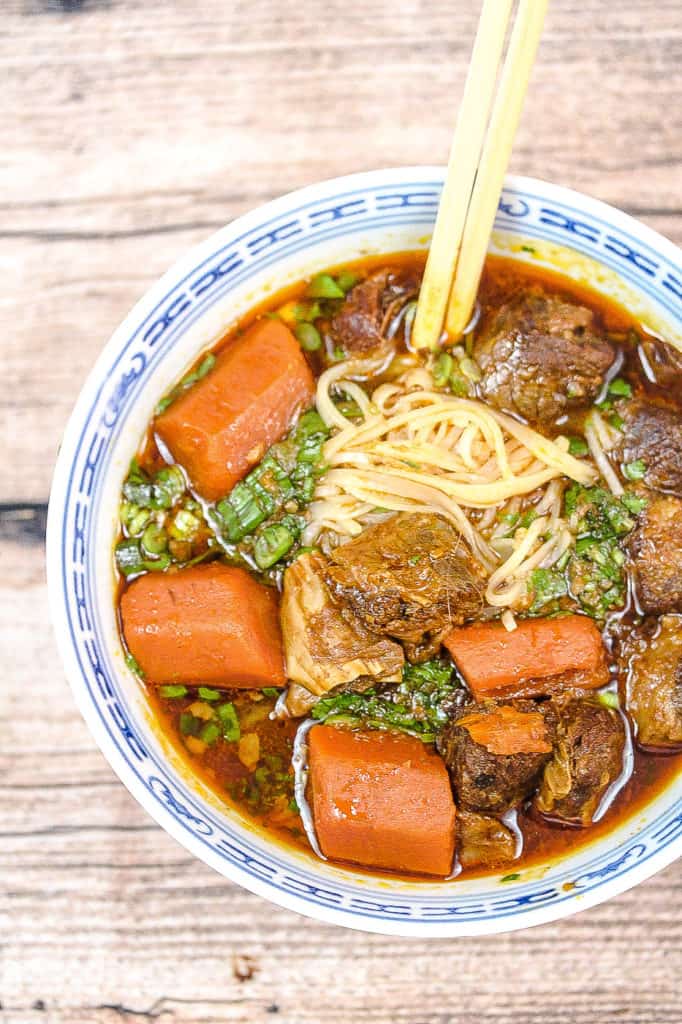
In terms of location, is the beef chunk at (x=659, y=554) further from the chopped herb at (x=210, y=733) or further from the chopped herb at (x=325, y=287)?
the chopped herb at (x=210, y=733)

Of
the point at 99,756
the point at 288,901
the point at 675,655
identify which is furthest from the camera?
the point at 99,756

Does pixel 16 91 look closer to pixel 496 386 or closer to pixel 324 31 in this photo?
pixel 324 31

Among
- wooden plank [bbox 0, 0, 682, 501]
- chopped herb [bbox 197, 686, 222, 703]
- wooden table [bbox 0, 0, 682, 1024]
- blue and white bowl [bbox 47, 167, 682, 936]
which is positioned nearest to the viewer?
blue and white bowl [bbox 47, 167, 682, 936]

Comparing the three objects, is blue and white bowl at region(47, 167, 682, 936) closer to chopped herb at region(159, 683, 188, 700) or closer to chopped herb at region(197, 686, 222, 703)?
chopped herb at region(159, 683, 188, 700)

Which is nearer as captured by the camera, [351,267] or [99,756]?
[351,267]

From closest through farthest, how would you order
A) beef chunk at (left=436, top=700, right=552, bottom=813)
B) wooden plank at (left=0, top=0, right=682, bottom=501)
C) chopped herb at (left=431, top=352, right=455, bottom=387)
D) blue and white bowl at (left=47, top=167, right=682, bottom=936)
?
blue and white bowl at (left=47, top=167, right=682, bottom=936)
beef chunk at (left=436, top=700, right=552, bottom=813)
chopped herb at (left=431, top=352, right=455, bottom=387)
wooden plank at (left=0, top=0, right=682, bottom=501)

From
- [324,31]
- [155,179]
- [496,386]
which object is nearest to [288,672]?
[496,386]

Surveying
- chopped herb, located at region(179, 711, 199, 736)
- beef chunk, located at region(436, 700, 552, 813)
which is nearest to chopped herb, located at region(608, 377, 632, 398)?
beef chunk, located at region(436, 700, 552, 813)
